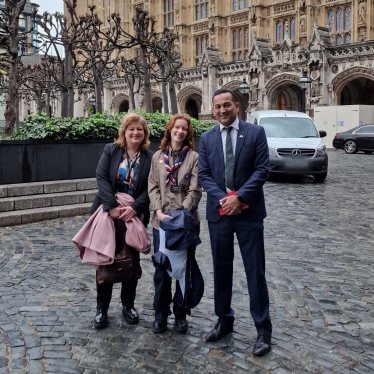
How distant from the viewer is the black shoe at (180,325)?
384 cm

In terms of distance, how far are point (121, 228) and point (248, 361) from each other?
138 centimetres

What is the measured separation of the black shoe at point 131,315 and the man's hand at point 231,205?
4.15ft

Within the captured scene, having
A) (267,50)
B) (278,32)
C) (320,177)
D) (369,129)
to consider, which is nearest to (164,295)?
(320,177)

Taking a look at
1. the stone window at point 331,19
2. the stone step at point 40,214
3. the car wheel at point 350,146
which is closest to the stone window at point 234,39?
the stone window at point 331,19

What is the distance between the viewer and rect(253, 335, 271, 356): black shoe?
11.3ft

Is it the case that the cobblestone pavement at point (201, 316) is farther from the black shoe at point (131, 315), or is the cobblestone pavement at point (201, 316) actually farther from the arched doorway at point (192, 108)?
the arched doorway at point (192, 108)

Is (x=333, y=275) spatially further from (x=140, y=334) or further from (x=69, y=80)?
(x=69, y=80)

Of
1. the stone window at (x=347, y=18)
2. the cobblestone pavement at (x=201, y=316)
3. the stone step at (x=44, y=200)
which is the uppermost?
the stone window at (x=347, y=18)

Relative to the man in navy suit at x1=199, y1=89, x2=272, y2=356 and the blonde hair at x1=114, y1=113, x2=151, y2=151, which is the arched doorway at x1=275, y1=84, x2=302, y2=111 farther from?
the man in navy suit at x1=199, y1=89, x2=272, y2=356

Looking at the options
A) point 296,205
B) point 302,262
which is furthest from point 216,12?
point 302,262

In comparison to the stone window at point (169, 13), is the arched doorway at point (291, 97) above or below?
below

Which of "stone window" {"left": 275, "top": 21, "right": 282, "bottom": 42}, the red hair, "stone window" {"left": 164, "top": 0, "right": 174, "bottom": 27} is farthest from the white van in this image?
"stone window" {"left": 164, "top": 0, "right": 174, "bottom": 27}

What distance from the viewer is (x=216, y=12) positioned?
46.3 m

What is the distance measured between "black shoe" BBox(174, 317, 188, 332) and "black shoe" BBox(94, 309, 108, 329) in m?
0.57
